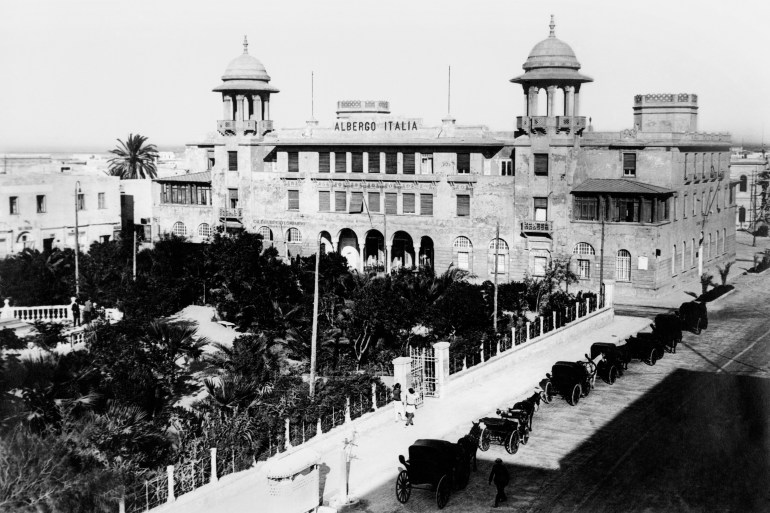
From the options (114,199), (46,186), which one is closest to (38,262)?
(46,186)

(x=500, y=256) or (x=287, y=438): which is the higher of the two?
(x=500, y=256)

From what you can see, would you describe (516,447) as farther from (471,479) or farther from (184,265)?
(184,265)

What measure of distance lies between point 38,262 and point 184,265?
1083 cm

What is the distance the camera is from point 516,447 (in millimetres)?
26297

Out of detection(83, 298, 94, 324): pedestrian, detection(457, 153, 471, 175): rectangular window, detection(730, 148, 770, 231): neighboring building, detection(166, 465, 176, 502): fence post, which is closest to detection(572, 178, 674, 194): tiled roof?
detection(457, 153, 471, 175): rectangular window

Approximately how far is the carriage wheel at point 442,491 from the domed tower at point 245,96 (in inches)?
2026

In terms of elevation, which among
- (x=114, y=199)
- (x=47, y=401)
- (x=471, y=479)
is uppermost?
(x=114, y=199)

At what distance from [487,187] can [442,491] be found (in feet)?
134

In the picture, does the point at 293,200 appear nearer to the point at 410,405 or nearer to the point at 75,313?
the point at 75,313

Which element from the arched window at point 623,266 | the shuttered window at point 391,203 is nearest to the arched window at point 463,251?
the shuttered window at point 391,203

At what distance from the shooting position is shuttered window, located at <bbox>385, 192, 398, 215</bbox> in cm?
6456

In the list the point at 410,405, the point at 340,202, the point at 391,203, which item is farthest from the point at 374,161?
the point at 410,405

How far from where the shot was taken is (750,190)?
357ft

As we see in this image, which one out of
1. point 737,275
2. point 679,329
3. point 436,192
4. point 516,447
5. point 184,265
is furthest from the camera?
point 737,275
